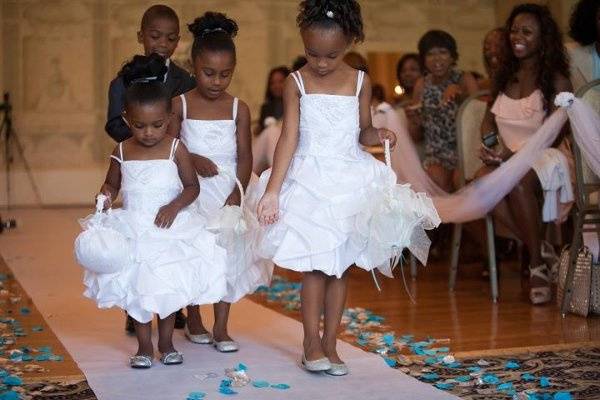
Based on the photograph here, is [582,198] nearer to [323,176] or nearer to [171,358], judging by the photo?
[323,176]

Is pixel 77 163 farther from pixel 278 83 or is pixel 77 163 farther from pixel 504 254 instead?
pixel 504 254

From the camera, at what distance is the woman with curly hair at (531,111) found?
226 inches

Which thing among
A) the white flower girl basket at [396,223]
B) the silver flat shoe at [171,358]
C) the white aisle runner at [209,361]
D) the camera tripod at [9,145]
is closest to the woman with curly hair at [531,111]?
the white aisle runner at [209,361]

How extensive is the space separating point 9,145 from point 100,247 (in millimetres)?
9443

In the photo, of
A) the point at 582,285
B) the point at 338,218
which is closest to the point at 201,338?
the point at 338,218

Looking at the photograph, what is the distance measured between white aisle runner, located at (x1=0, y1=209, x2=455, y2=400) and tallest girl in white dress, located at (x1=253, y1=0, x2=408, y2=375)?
16 centimetres

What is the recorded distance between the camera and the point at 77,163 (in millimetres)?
13188

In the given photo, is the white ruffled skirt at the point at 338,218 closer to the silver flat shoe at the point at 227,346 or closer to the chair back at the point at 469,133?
the silver flat shoe at the point at 227,346

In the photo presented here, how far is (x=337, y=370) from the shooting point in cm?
394

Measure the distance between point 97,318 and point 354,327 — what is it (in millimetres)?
1264

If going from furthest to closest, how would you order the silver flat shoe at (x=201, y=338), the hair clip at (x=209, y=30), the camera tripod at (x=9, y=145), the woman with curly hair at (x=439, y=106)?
1. the camera tripod at (x=9, y=145)
2. the woman with curly hair at (x=439, y=106)
3. the silver flat shoe at (x=201, y=338)
4. the hair clip at (x=209, y=30)

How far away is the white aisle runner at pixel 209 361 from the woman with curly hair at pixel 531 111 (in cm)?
144

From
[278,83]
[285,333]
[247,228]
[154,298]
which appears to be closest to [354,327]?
[285,333]

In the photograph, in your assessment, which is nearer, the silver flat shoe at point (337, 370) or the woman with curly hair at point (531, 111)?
the silver flat shoe at point (337, 370)
